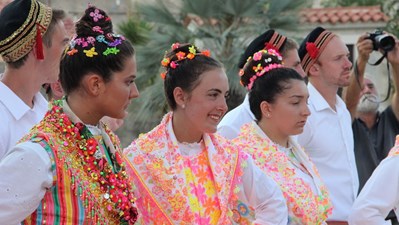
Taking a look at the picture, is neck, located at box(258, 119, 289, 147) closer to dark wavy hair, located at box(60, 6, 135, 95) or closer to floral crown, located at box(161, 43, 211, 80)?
floral crown, located at box(161, 43, 211, 80)

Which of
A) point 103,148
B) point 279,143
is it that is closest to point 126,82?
point 103,148

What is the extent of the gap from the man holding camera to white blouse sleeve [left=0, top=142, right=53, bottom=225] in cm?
198

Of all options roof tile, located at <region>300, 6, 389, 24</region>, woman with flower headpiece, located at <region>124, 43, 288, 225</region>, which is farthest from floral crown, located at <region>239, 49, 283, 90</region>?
roof tile, located at <region>300, 6, 389, 24</region>

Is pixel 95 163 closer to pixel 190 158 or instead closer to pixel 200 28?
pixel 190 158

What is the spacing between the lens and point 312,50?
5.39m

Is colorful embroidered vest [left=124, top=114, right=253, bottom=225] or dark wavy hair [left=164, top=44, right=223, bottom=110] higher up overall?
dark wavy hair [left=164, top=44, right=223, bottom=110]

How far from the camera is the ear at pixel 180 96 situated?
11.5ft

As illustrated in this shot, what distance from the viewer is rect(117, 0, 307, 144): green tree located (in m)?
12.9

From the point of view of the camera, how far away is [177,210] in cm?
334

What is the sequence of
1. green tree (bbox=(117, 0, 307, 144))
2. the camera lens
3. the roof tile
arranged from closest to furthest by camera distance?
the camera lens → green tree (bbox=(117, 0, 307, 144)) → the roof tile

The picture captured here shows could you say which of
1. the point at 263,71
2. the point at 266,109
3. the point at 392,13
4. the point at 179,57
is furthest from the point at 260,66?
the point at 392,13

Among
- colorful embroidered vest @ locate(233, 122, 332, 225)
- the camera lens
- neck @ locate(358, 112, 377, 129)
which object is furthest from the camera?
neck @ locate(358, 112, 377, 129)

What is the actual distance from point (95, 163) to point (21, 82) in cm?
62

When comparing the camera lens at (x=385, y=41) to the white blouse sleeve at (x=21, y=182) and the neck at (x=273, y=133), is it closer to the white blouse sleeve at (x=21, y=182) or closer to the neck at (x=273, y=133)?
the neck at (x=273, y=133)
